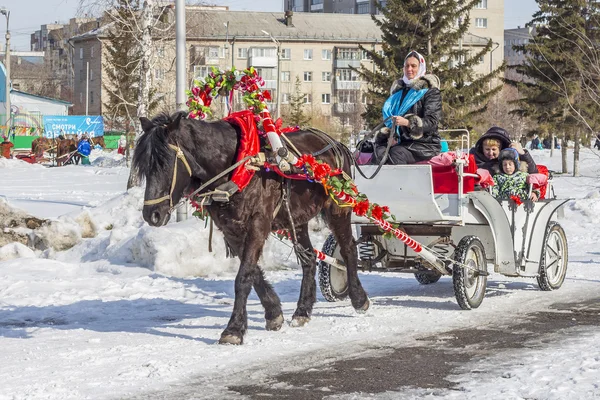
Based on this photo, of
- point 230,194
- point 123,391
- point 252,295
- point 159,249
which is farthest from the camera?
point 159,249

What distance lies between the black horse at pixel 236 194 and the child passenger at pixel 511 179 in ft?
7.58

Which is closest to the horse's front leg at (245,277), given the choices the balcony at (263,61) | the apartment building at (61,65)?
the apartment building at (61,65)

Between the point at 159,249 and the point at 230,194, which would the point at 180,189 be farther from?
the point at 159,249

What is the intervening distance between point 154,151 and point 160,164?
0.11 metres

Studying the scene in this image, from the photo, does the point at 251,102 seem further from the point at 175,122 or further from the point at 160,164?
the point at 160,164

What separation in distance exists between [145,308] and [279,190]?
93.7 inches

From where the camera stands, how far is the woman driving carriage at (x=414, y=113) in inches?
379

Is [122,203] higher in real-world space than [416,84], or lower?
lower

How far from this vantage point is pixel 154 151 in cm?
743

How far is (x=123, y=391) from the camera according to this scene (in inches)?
245

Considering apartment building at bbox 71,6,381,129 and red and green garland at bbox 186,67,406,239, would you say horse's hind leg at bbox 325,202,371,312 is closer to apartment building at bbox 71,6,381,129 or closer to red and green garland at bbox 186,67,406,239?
red and green garland at bbox 186,67,406,239

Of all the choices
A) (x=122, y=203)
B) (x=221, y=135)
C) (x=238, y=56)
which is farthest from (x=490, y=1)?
(x=221, y=135)

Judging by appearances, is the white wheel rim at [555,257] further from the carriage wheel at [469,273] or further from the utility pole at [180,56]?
the utility pole at [180,56]

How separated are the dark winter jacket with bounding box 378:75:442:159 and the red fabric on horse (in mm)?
1996
